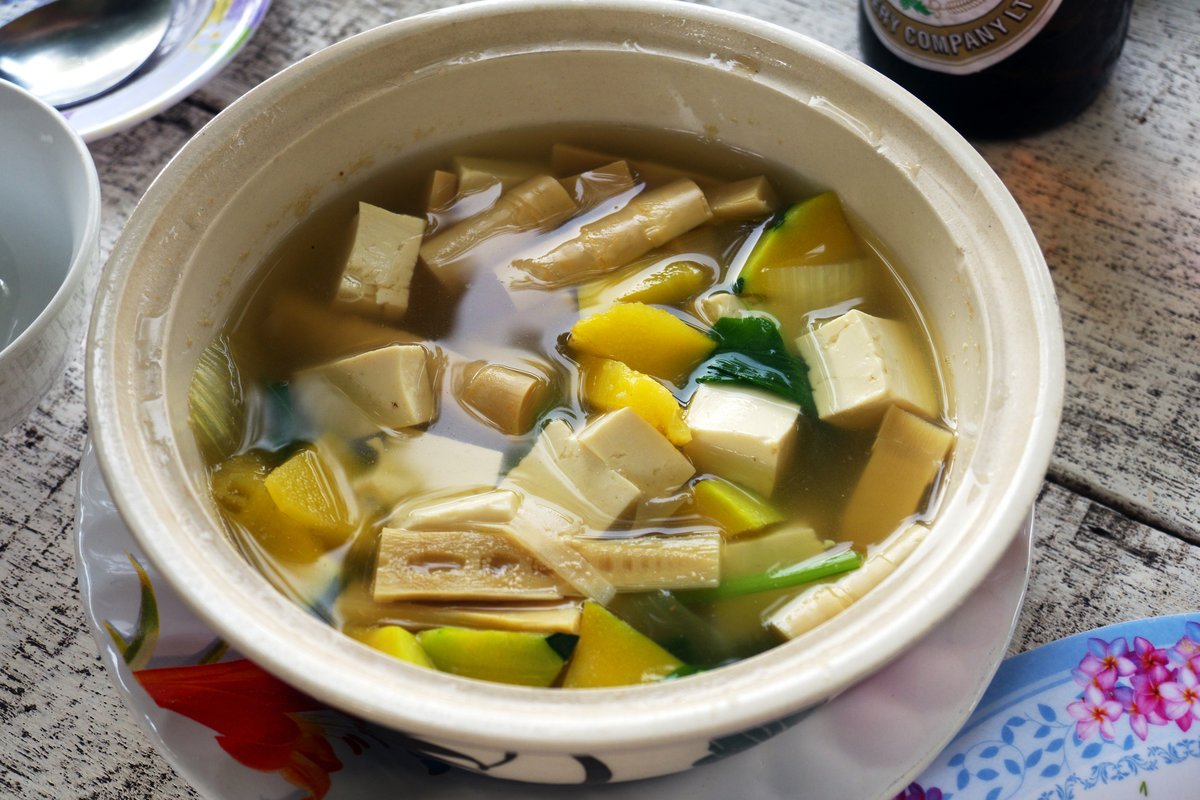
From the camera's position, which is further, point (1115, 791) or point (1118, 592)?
point (1118, 592)

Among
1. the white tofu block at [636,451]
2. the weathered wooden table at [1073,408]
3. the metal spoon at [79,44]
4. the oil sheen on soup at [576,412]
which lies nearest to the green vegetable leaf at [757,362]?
the oil sheen on soup at [576,412]

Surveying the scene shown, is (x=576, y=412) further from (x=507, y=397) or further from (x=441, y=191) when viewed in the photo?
(x=441, y=191)

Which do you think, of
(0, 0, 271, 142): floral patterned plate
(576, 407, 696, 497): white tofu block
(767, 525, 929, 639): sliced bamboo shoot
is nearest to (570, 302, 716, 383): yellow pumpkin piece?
(576, 407, 696, 497): white tofu block

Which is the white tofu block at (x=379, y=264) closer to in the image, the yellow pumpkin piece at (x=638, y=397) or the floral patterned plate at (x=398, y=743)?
the yellow pumpkin piece at (x=638, y=397)

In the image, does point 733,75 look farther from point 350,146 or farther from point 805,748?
point 805,748

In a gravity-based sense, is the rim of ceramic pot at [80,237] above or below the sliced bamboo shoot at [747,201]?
below

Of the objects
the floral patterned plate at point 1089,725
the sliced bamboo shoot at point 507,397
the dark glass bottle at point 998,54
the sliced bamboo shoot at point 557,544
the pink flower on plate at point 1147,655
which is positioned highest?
the dark glass bottle at point 998,54

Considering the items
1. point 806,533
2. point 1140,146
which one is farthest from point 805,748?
point 1140,146
